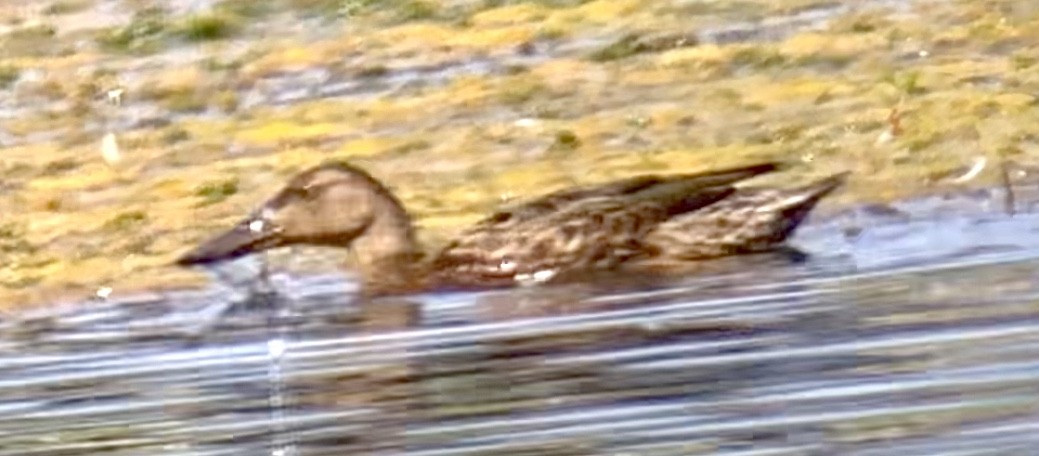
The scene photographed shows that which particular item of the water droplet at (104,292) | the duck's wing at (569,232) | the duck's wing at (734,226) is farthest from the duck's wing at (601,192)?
the water droplet at (104,292)

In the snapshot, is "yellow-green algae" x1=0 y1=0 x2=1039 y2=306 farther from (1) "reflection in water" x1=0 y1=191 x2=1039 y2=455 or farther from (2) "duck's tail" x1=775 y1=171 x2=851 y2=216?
(1) "reflection in water" x1=0 y1=191 x2=1039 y2=455

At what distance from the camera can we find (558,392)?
239 inches

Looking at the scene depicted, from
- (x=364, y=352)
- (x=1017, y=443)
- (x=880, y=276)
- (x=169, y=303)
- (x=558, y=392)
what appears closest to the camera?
(x=1017, y=443)

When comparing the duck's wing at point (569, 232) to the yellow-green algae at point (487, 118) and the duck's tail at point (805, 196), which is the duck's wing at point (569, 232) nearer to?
the duck's tail at point (805, 196)

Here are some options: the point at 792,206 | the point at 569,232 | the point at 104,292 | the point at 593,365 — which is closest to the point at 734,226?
the point at 792,206

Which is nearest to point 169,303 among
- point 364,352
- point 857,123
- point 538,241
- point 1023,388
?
point 538,241

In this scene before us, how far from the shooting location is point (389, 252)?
9352 mm

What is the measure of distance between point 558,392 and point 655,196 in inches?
128

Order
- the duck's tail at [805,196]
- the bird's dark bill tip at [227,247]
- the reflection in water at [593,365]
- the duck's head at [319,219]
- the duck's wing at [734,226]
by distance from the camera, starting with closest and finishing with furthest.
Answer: the reflection in water at [593,365] → the duck's wing at [734,226] → the duck's tail at [805,196] → the bird's dark bill tip at [227,247] → the duck's head at [319,219]

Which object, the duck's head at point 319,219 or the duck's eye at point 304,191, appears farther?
the duck's eye at point 304,191

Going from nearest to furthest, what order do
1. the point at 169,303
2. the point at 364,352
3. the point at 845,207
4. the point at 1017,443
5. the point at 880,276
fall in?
the point at 1017,443 → the point at 364,352 → the point at 880,276 → the point at 169,303 → the point at 845,207

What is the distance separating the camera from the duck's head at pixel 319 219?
948 centimetres

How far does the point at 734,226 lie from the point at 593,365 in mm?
2587

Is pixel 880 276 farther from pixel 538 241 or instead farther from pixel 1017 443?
pixel 1017 443
